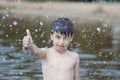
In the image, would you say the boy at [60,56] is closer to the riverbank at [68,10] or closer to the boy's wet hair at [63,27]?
the boy's wet hair at [63,27]

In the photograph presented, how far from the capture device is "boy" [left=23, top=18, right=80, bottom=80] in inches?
211

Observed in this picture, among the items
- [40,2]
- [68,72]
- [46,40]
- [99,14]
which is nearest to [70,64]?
[68,72]

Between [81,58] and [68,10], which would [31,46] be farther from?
[68,10]

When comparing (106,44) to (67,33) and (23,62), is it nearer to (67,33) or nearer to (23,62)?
(23,62)

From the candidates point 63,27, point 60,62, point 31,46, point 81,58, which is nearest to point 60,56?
point 60,62

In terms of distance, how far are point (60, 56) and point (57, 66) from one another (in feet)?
0.41

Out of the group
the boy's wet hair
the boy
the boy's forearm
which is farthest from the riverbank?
the boy's forearm

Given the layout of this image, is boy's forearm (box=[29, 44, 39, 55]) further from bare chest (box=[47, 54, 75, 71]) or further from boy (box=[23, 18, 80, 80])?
bare chest (box=[47, 54, 75, 71])

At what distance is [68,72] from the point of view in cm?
555

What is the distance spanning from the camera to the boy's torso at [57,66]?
18.1 feet

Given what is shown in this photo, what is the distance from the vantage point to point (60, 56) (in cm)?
557

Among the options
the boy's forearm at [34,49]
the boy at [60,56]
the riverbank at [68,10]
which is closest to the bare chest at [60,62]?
the boy at [60,56]

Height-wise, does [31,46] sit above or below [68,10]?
above

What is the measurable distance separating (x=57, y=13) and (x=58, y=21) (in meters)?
19.1
